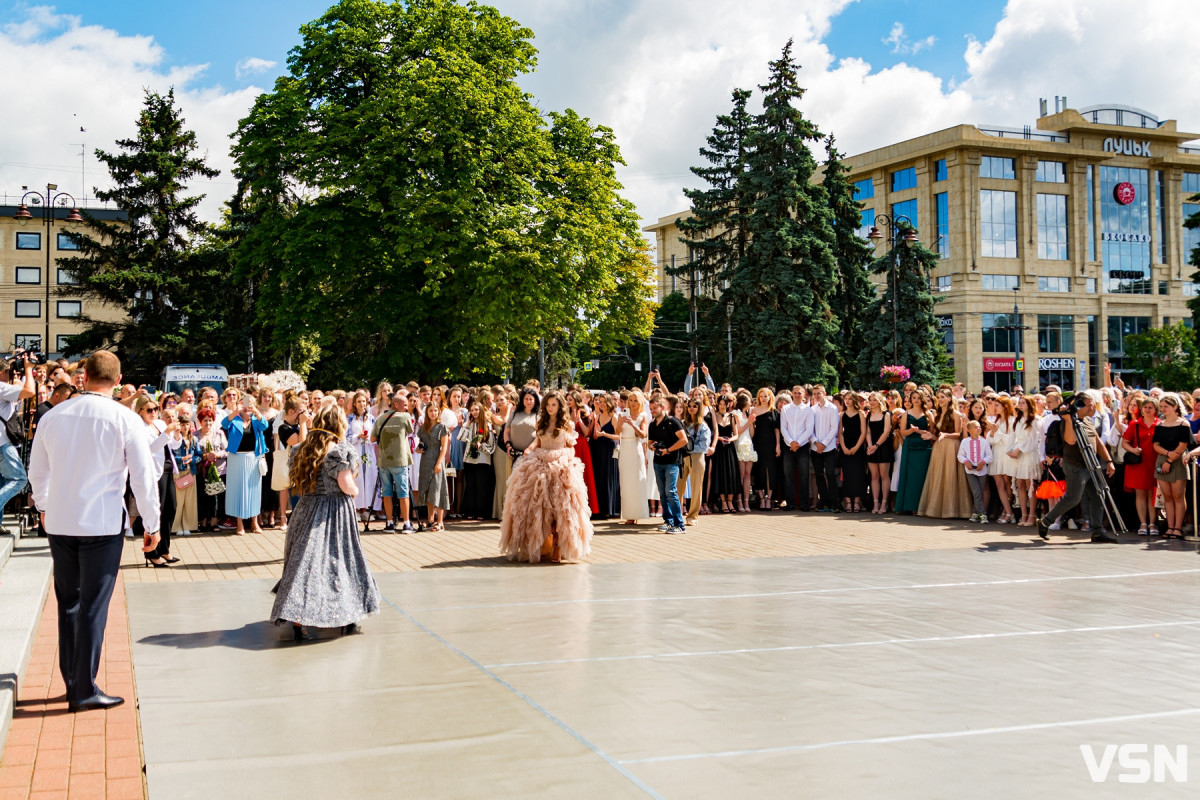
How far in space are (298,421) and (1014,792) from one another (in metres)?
11.5

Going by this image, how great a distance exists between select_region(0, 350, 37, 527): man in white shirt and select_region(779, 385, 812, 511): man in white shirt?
1208 centimetres

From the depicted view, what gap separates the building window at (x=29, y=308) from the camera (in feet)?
Answer: 278

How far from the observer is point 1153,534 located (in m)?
15.0

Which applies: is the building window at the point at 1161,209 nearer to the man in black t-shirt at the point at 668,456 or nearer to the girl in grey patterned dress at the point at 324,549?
the man in black t-shirt at the point at 668,456

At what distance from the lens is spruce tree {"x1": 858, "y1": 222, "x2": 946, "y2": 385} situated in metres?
51.3

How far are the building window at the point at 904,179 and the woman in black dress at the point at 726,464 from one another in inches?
2767

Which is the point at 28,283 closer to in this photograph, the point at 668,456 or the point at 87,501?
the point at 668,456

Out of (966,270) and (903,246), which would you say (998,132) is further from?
(903,246)

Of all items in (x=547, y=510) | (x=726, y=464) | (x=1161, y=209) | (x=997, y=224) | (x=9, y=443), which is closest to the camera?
(x=9, y=443)

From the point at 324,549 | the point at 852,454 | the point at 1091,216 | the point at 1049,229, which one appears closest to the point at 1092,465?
the point at 852,454

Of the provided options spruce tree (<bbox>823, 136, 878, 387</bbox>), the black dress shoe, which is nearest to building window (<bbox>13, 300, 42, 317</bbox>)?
spruce tree (<bbox>823, 136, 878, 387</bbox>)

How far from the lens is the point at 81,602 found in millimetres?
6133

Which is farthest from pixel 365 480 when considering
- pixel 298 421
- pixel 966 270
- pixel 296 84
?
pixel 966 270

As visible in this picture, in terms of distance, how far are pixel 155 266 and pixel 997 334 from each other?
58.5 m
